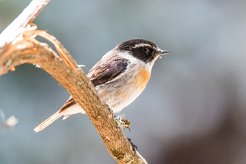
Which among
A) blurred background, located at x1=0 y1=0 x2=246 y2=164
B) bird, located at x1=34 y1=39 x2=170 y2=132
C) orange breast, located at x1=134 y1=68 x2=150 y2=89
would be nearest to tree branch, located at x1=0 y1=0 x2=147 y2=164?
bird, located at x1=34 y1=39 x2=170 y2=132

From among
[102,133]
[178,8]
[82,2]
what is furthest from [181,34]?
[102,133]

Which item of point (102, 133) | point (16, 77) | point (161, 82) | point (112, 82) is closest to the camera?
point (102, 133)

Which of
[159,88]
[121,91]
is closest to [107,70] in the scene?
[121,91]

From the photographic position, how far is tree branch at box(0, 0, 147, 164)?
7.84 feet

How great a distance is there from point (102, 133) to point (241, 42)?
4893 millimetres

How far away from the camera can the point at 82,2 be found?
23.0 ft

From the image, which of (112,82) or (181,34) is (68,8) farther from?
(112,82)

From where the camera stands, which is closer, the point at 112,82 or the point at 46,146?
the point at 112,82

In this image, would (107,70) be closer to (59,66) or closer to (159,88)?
(59,66)

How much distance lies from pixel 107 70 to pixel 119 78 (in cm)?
11

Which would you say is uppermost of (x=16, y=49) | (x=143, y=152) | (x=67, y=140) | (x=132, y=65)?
(x=16, y=49)

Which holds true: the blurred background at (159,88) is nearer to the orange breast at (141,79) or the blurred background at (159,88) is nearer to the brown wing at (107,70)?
the brown wing at (107,70)

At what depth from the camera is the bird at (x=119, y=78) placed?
4234 mm

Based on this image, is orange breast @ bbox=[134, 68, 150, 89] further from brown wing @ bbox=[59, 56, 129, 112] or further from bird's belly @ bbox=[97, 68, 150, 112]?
brown wing @ bbox=[59, 56, 129, 112]
